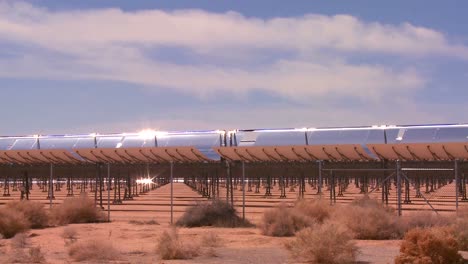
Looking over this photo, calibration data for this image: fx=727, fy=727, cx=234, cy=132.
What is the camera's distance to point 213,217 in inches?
1097

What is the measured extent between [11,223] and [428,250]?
14.8 metres

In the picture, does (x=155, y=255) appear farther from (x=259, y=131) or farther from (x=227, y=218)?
(x=259, y=131)

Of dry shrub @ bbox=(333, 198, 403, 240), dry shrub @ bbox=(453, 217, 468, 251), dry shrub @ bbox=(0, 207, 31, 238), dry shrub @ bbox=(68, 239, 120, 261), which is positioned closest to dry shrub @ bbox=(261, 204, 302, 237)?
dry shrub @ bbox=(333, 198, 403, 240)

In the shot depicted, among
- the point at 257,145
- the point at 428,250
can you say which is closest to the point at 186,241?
the point at 428,250

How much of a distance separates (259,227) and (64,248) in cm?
784

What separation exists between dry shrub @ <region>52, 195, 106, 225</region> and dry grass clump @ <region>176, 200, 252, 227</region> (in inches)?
165

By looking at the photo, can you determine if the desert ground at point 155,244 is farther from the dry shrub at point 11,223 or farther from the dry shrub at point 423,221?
the dry shrub at point 423,221

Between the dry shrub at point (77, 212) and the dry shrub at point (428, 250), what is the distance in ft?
58.0

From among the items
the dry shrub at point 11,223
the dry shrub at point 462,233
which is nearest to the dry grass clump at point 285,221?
A: the dry shrub at point 462,233

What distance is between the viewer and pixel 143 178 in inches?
2408

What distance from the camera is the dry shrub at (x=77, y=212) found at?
29.3 meters

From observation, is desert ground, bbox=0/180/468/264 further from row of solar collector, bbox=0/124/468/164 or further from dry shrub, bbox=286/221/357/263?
row of solar collector, bbox=0/124/468/164

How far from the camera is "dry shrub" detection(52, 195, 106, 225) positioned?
29297 millimetres

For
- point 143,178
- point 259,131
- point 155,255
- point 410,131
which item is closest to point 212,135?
point 259,131
